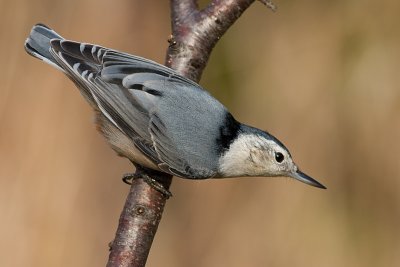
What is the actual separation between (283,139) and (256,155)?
127 centimetres

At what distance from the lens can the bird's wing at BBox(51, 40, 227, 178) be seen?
268 cm

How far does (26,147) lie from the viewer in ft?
12.0

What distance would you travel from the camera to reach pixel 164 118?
270cm

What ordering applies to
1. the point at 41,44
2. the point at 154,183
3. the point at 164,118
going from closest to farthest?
the point at 154,183 < the point at 164,118 < the point at 41,44

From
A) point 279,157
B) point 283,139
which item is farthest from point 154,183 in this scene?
point 283,139

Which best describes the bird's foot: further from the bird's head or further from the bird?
the bird's head

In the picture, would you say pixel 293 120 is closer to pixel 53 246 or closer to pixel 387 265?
pixel 387 265

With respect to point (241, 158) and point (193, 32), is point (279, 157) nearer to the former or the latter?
point (241, 158)

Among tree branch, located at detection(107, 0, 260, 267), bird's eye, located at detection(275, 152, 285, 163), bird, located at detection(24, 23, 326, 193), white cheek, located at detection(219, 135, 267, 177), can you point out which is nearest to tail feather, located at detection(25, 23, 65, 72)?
bird, located at detection(24, 23, 326, 193)

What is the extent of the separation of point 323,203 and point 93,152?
3.88 ft

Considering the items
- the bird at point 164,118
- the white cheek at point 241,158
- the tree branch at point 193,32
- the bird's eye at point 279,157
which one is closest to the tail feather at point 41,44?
the bird at point 164,118

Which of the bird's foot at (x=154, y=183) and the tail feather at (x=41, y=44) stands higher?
the tail feather at (x=41, y=44)

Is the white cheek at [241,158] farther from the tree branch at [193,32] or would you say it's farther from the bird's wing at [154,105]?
the tree branch at [193,32]

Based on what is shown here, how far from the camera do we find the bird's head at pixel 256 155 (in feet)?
9.04
